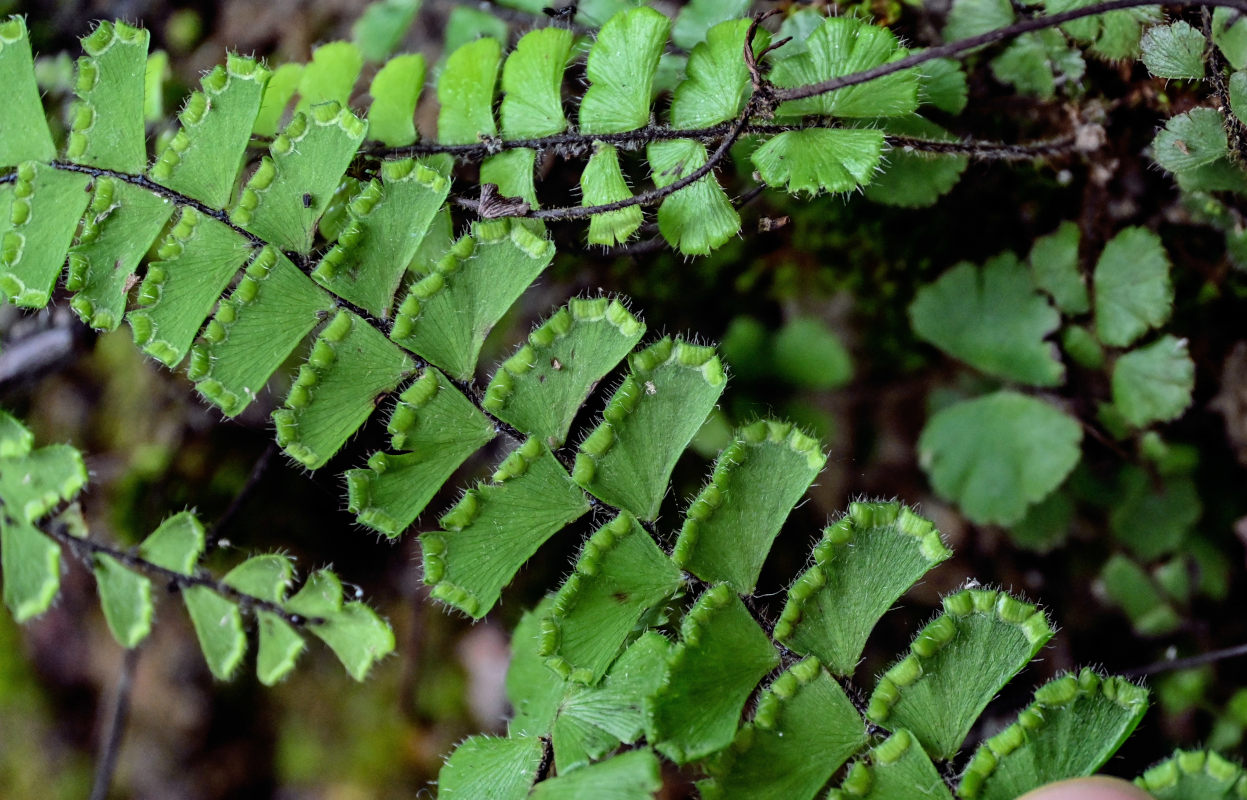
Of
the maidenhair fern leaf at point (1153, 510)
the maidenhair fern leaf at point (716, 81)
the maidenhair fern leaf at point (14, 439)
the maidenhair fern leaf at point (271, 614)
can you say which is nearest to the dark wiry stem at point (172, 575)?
the maidenhair fern leaf at point (271, 614)

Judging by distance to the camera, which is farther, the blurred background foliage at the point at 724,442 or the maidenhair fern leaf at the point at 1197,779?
the blurred background foliage at the point at 724,442

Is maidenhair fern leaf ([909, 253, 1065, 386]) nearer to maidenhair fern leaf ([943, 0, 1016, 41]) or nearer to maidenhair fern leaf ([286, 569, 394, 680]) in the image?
maidenhair fern leaf ([943, 0, 1016, 41])

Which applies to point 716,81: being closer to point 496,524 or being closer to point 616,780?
point 496,524

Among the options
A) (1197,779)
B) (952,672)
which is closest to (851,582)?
(952,672)

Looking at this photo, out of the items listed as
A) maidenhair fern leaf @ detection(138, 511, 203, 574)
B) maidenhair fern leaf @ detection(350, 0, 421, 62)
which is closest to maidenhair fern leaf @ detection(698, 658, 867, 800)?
maidenhair fern leaf @ detection(138, 511, 203, 574)

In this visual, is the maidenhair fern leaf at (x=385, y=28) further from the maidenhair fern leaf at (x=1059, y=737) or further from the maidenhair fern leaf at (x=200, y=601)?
the maidenhair fern leaf at (x=1059, y=737)
